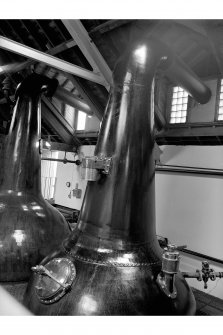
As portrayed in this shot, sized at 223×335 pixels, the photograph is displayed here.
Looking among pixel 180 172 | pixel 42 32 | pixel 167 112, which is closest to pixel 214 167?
pixel 180 172

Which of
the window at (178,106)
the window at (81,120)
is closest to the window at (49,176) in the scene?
the window at (81,120)

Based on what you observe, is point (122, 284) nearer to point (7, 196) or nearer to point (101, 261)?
point (101, 261)

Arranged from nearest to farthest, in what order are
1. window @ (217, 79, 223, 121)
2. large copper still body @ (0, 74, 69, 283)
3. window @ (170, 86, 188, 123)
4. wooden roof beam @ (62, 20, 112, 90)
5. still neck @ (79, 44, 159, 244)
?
still neck @ (79, 44, 159, 244)
large copper still body @ (0, 74, 69, 283)
wooden roof beam @ (62, 20, 112, 90)
window @ (217, 79, 223, 121)
window @ (170, 86, 188, 123)

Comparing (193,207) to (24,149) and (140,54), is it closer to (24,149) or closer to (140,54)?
(24,149)

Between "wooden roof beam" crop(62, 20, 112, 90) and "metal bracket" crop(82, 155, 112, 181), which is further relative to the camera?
"wooden roof beam" crop(62, 20, 112, 90)

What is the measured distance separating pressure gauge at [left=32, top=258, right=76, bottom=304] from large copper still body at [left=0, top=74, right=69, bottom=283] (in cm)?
119

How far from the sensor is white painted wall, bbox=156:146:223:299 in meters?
5.27

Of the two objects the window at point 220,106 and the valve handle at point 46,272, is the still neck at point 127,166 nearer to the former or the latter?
the valve handle at point 46,272

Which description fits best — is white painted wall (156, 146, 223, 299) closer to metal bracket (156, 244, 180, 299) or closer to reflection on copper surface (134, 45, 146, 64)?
metal bracket (156, 244, 180, 299)

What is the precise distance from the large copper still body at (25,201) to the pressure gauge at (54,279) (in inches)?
47.0

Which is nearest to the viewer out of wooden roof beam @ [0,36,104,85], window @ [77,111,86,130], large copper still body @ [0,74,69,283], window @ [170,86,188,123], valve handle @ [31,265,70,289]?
valve handle @ [31,265,70,289]

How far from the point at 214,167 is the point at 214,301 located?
8.05 ft

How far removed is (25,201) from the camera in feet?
12.4

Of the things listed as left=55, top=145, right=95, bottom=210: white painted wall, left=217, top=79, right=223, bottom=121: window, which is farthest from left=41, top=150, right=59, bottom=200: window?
left=217, top=79, right=223, bottom=121: window
